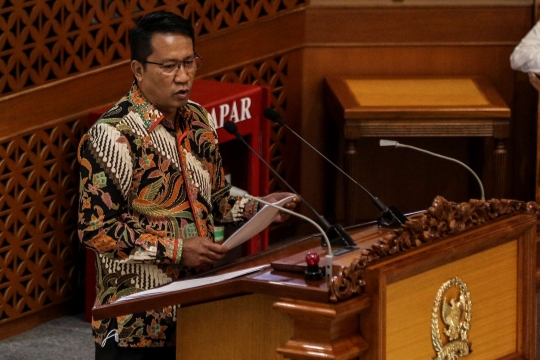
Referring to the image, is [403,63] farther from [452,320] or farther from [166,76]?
[452,320]

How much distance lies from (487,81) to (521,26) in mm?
388

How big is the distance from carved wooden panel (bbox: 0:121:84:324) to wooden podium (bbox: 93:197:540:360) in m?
2.11

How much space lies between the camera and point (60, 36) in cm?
488

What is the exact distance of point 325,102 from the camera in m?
6.40

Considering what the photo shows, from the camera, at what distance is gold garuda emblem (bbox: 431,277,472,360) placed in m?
2.62

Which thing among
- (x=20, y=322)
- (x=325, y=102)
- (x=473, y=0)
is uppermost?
(x=473, y=0)

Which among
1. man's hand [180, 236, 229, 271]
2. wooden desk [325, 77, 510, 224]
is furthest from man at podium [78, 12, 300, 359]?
wooden desk [325, 77, 510, 224]

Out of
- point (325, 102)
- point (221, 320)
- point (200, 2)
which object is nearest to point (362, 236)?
point (221, 320)

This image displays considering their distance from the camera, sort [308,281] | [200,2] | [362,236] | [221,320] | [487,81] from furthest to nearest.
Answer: [487,81], [200,2], [362,236], [221,320], [308,281]

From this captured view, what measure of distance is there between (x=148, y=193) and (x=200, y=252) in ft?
0.72

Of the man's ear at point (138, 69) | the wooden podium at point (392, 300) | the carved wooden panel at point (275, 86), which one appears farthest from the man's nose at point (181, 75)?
the carved wooden panel at point (275, 86)

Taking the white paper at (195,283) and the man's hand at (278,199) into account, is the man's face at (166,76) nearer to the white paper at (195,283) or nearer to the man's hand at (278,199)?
the man's hand at (278,199)

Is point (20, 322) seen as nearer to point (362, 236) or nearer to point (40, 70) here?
point (40, 70)

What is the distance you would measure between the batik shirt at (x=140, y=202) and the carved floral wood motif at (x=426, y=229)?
25.7 inches
